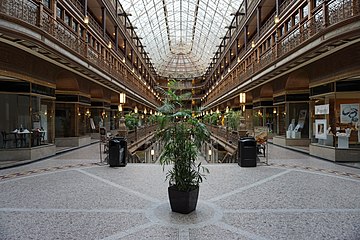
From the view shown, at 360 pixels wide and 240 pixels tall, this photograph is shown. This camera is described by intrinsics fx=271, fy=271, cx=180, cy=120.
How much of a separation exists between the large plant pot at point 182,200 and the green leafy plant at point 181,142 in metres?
0.11

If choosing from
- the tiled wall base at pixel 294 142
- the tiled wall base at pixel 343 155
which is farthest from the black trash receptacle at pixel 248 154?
the tiled wall base at pixel 294 142

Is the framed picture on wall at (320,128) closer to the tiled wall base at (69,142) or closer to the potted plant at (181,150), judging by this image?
the potted plant at (181,150)

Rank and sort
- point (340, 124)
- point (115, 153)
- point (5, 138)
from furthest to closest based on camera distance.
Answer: point (5, 138) → point (340, 124) → point (115, 153)

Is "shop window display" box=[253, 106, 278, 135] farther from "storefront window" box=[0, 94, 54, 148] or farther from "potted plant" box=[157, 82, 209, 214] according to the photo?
"potted plant" box=[157, 82, 209, 214]

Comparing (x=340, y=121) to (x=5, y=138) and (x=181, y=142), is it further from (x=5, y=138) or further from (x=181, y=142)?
(x=5, y=138)

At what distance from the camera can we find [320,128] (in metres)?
13.5

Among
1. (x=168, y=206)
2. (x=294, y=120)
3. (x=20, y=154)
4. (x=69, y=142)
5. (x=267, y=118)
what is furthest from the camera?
(x=267, y=118)

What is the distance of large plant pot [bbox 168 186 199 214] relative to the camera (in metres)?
5.43

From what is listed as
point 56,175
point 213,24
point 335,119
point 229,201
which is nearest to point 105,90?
point 56,175

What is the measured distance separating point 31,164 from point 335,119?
45.2 feet

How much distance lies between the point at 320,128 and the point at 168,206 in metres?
10.6

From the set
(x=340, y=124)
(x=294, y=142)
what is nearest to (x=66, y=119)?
(x=294, y=142)

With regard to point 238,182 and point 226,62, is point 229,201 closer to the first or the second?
point 238,182

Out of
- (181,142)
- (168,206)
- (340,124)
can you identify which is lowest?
(168,206)
